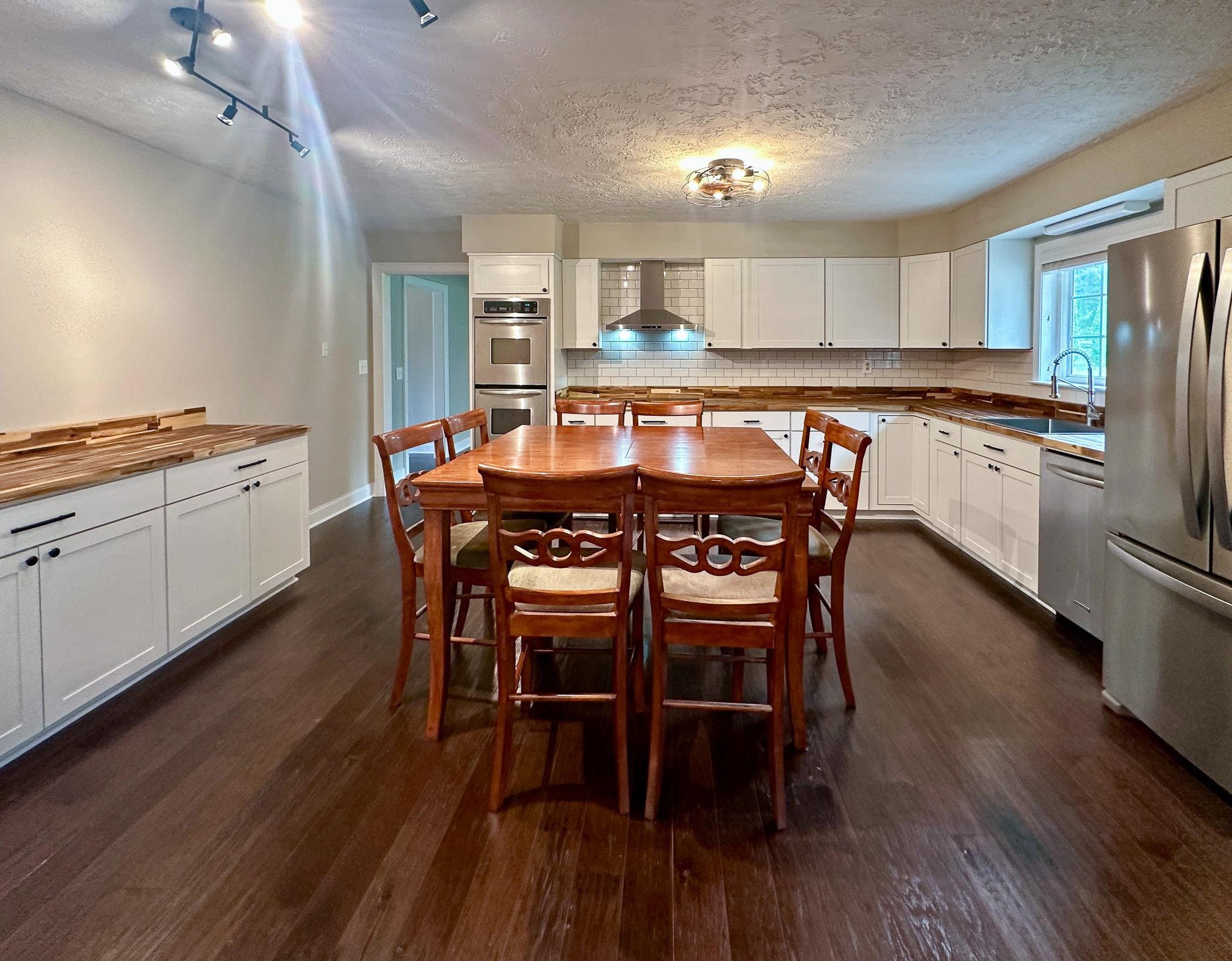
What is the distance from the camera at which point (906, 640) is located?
137 inches

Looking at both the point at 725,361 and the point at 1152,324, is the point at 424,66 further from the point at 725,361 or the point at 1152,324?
the point at 725,361

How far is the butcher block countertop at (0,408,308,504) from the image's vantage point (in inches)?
100

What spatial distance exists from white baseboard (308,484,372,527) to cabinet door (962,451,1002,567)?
4.22 m

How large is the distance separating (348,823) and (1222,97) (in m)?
4.06

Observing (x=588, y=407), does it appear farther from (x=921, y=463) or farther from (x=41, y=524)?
(x=921, y=463)

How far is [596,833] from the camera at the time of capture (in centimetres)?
207

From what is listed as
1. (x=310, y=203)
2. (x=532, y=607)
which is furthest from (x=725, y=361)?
(x=532, y=607)

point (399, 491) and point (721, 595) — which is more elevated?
point (399, 491)

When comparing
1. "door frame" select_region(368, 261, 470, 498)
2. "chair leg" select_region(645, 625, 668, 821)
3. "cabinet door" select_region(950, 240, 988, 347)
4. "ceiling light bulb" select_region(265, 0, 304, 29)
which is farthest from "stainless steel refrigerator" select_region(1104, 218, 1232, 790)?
"door frame" select_region(368, 261, 470, 498)

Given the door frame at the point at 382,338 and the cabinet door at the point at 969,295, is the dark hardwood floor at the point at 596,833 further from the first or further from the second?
the door frame at the point at 382,338

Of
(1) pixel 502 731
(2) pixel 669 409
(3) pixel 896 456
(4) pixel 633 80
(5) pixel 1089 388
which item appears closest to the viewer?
Result: (1) pixel 502 731

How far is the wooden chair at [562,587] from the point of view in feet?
6.77

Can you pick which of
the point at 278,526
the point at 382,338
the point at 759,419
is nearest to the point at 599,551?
the point at 278,526

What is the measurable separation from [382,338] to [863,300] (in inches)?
157
